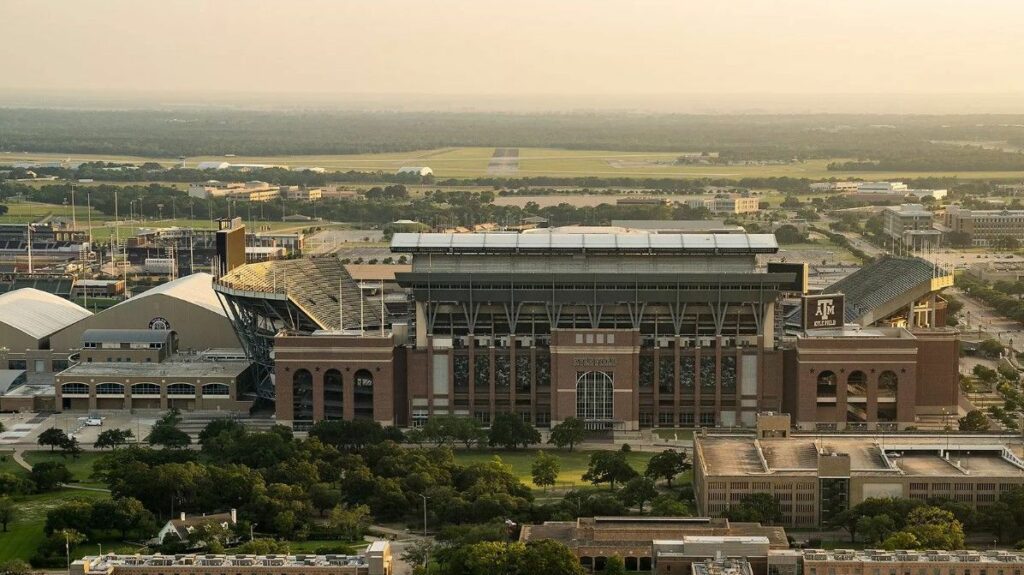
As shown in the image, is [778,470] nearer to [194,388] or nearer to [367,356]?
[367,356]

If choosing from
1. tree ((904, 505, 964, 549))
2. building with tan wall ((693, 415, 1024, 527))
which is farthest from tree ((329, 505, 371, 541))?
tree ((904, 505, 964, 549))

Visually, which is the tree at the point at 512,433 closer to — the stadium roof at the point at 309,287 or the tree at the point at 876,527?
the stadium roof at the point at 309,287

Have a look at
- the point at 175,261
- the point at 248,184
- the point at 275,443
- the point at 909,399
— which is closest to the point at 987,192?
the point at 248,184

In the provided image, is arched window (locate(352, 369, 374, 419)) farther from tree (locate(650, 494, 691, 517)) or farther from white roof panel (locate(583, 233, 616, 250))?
tree (locate(650, 494, 691, 517))

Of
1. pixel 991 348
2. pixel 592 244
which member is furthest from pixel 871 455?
pixel 991 348

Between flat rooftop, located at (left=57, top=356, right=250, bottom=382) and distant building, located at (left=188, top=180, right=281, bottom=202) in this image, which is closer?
flat rooftop, located at (left=57, top=356, right=250, bottom=382)

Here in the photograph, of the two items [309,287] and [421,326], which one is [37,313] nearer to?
[309,287]

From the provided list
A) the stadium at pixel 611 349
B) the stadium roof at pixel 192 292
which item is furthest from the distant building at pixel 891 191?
the stadium at pixel 611 349
